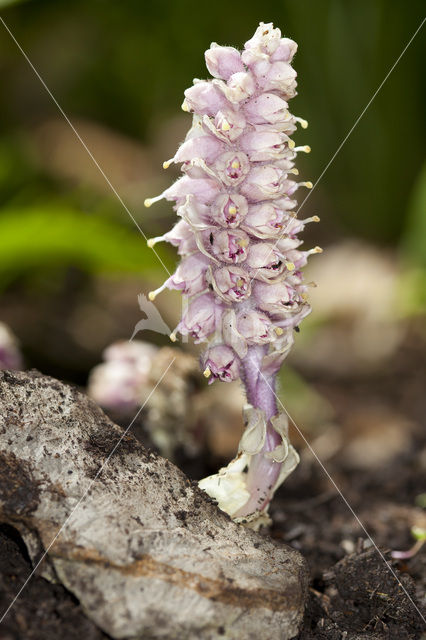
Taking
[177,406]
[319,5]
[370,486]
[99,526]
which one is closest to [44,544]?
[99,526]

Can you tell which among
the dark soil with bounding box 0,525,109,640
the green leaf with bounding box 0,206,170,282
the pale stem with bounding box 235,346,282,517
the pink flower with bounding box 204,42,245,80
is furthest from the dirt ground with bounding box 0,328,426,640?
the green leaf with bounding box 0,206,170,282

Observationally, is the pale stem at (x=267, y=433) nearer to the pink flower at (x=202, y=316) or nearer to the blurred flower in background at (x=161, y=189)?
the pink flower at (x=202, y=316)

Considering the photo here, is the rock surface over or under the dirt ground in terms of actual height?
over

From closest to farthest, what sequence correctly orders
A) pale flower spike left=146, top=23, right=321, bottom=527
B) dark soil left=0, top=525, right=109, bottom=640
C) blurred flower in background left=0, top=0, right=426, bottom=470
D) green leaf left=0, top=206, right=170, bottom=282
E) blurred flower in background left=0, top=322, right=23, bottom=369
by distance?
dark soil left=0, top=525, right=109, bottom=640 < pale flower spike left=146, top=23, right=321, bottom=527 < blurred flower in background left=0, top=322, right=23, bottom=369 < green leaf left=0, top=206, right=170, bottom=282 < blurred flower in background left=0, top=0, right=426, bottom=470

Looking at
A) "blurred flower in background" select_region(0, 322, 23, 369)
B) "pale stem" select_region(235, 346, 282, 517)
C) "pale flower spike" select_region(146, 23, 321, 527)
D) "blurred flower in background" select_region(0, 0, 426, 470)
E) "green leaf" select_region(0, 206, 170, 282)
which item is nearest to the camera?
"pale flower spike" select_region(146, 23, 321, 527)

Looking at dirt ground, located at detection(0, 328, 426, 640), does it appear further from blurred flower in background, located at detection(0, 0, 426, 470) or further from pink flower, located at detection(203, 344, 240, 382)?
pink flower, located at detection(203, 344, 240, 382)

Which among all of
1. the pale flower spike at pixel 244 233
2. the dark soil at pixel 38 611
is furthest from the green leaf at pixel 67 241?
the dark soil at pixel 38 611
